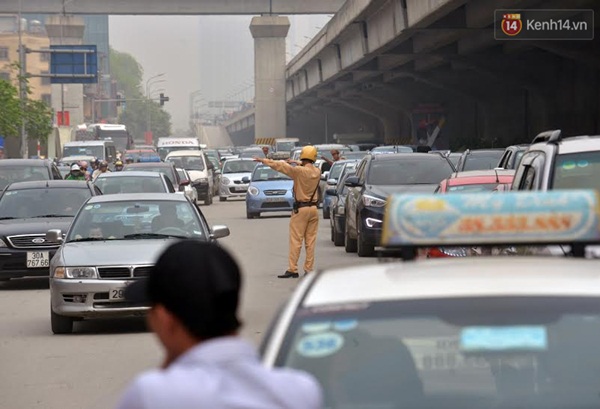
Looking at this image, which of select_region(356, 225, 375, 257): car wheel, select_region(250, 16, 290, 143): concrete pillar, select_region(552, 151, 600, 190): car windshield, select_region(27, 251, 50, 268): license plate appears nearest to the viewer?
select_region(552, 151, 600, 190): car windshield

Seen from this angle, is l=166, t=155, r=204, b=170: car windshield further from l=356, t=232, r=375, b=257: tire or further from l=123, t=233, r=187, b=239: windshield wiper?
l=123, t=233, r=187, b=239: windshield wiper

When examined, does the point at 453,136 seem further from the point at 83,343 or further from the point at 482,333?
the point at 482,333

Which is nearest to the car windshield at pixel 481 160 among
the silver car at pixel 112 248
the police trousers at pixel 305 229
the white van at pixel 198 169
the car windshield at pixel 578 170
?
the police trousers at pixel 305 229

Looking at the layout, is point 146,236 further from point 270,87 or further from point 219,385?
point 270,87

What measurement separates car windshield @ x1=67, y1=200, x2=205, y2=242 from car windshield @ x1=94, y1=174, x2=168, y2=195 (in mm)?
9813

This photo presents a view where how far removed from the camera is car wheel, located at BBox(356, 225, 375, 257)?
2397cm

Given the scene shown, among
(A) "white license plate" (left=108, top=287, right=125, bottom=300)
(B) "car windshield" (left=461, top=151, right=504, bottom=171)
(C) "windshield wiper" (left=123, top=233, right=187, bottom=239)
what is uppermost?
(B) "car windshield" (left=461, top=151, right=504, bottom=171)

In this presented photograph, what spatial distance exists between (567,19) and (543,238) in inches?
1606

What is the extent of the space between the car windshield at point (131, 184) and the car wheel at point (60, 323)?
38.3ft

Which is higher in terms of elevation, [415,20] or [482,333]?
[415,20]

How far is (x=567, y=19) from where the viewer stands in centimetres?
4522

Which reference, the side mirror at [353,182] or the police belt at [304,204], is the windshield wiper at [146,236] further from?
the side mirror at [353,182]

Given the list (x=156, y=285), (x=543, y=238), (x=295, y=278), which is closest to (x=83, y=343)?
(x=295, y=278)

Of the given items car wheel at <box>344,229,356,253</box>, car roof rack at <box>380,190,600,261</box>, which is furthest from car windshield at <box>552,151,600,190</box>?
car wheel at <box>344,229,356,253</box>
